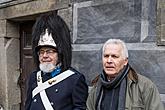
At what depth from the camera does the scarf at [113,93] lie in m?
2.16

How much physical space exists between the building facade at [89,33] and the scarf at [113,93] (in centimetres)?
51

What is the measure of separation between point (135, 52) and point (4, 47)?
2536mm

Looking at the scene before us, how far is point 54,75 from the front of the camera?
8.34 ft

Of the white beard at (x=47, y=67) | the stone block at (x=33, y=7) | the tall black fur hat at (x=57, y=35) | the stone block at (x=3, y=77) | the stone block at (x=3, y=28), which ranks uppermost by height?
the stone block at (x=33, y=7)

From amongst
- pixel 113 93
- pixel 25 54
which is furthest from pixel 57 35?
pixel 25 54

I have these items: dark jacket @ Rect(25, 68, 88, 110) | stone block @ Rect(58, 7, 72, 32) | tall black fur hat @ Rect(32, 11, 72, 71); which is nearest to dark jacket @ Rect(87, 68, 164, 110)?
dark jacket @ Rect(25, 68, 88, 110)

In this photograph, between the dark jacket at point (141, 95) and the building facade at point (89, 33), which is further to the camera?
the building facade at point (89, 33)

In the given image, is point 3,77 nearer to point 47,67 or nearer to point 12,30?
point 12,30

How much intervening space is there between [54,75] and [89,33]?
0.82 meters

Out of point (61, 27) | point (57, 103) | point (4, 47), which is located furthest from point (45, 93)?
point (4, 47)

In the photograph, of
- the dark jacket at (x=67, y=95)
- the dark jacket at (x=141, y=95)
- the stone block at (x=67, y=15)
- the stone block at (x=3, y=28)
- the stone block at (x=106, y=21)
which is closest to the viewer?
the dark jacket at (x=141, y=95)

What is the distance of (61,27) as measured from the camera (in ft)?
8.54

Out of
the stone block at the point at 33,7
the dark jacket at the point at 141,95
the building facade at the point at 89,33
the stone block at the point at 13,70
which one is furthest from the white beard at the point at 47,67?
the stone block at the point at 13,70

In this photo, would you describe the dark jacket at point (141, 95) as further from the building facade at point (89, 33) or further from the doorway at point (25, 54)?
the doorway at point (25, 54)
